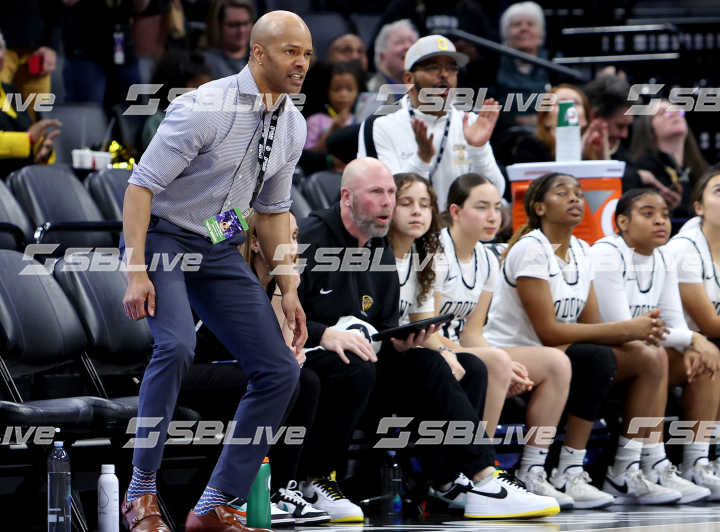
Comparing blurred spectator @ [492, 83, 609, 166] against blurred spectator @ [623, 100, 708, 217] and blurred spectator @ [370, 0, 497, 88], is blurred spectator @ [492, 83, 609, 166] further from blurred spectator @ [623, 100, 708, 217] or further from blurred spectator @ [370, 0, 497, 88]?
blurred spectator @ [370, 0, 497, 88]

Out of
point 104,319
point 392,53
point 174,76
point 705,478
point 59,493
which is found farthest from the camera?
point 392,53

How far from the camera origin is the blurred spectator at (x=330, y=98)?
24.2 feet

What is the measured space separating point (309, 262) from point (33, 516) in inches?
54.3

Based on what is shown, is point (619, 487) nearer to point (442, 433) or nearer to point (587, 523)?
point (587, 523)

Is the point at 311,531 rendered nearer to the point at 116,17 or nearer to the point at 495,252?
the point at 495,252

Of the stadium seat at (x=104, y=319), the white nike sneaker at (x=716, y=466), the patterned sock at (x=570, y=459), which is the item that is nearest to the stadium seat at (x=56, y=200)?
the stadium seat at (x=104, y=319)

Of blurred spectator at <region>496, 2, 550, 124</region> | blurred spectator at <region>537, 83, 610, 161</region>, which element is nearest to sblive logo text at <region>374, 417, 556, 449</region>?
blurred spectator at <region>537, 83, 610, 161</region>

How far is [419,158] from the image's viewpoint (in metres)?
5.87

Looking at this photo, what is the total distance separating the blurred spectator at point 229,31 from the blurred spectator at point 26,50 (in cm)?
107

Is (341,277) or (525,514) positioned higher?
(341,277)

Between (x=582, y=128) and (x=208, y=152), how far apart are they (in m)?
3.65

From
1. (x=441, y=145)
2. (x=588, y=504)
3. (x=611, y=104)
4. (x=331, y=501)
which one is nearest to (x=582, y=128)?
(x=611, y=104)

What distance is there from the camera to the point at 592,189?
6.36 metres

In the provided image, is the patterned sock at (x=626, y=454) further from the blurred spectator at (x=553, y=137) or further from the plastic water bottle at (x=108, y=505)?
the plastic water bottle at (x=108, y=505)
